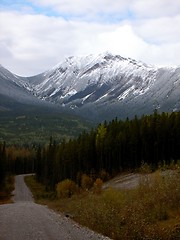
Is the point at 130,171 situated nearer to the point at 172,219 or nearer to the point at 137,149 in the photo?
the point at 137,149

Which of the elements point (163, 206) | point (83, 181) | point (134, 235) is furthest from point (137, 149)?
point (134, 235)

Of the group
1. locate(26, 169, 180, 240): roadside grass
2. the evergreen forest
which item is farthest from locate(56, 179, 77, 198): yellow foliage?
locate(26, 169, 180, 240): roadside grass

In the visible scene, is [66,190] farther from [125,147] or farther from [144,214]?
[144,214]

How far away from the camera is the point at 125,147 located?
376 feet

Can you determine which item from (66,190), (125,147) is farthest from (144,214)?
(125,147)

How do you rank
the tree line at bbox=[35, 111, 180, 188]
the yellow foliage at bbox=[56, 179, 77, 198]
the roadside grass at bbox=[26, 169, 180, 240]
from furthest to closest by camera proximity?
1. the tree line at bbox=[35, 111, 180, 188]
2. the yellow foliage at bbox=[56, 179, 77, 198]
3. the roadside grass at bbox=[26, 169, 180, 240]

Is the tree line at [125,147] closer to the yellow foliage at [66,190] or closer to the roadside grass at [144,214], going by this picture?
the yellow foliage at [66,190]

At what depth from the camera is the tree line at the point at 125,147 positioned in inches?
4252

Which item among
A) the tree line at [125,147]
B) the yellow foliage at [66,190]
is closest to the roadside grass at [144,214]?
the yellow foliage at [66,190]

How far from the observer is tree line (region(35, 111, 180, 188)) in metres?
108

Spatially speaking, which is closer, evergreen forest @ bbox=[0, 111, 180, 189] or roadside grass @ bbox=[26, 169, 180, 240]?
roadside grass @ bbox=[26, 169, 180, 240]

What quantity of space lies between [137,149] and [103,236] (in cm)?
8462

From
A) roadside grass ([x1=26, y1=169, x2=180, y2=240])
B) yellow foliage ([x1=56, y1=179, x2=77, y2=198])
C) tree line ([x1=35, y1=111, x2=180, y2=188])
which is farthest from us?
tree line ([x1=35, y1=111, x2=180, y2=188])

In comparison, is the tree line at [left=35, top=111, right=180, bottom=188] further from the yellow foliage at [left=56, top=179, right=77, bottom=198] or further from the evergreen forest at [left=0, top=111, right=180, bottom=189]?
the yellow foliage at [left=56, top=179, right=77, bottom=198]
